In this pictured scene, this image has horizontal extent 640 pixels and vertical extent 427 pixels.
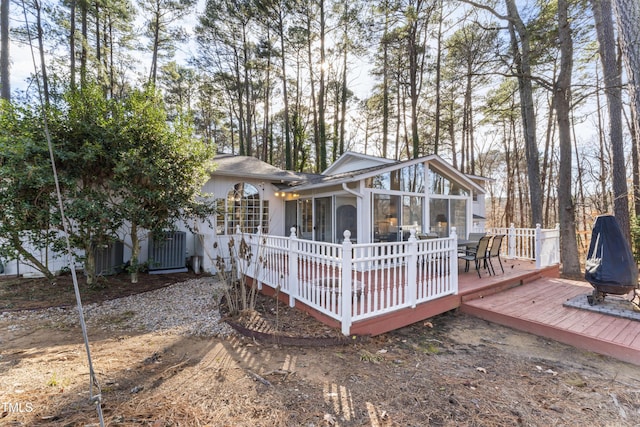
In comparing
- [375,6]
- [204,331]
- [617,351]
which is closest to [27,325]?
[204,331]

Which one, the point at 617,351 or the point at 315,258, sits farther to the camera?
the point at 315,258

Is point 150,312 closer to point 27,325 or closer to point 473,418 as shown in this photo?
point 27,325

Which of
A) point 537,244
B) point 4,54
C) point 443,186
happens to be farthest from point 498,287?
Answer: point 4,54

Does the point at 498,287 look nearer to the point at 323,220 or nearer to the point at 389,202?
the point at 389,202

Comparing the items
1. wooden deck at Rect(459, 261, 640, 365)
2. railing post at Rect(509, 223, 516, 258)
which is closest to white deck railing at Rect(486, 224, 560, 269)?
railing post at Rect(509, 223, 516, 258)

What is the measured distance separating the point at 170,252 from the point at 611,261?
8.79 metres

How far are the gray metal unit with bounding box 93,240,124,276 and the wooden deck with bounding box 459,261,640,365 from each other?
24.8 feet

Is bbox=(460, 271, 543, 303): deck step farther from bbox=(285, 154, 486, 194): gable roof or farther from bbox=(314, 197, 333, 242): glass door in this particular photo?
bbox=(314, 197, 333, 242): glass door

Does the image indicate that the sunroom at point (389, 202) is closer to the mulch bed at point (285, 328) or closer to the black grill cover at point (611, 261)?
the mulch bed at point (285, 328)

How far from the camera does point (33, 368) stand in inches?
108

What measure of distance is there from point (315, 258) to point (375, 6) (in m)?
13.0

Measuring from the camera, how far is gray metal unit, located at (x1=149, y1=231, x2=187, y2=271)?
6832 millimetres

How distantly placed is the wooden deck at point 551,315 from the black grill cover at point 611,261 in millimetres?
492

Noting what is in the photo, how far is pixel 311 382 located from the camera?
104 inches
